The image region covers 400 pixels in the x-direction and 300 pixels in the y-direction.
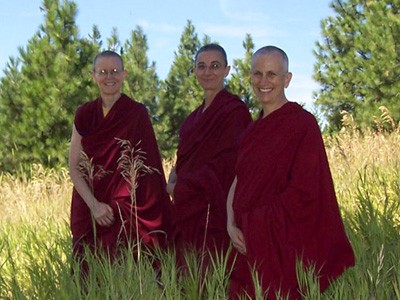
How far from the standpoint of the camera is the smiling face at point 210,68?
488 cm

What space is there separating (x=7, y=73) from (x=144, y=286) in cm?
1628

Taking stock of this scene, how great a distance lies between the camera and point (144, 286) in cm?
373

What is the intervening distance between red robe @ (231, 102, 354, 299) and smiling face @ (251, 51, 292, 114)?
95mm

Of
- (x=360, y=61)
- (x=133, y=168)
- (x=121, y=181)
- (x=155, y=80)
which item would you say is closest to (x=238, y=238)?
(x=133, y=168)

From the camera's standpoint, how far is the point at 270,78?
151 inches

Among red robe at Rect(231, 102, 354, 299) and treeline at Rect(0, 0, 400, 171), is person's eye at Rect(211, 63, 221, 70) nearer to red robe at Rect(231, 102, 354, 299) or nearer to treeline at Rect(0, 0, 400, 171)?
red robe at Rect(231, 102, 354, 299)

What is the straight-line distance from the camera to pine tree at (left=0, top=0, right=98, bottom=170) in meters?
17.2

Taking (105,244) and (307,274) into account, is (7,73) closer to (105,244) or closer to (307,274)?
(105,244)

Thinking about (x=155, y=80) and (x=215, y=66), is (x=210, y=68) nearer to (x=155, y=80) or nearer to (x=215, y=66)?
Result: (x=215, y=66)

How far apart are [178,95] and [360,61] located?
7.12 m

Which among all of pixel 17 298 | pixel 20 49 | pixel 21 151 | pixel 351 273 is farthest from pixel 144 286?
pixel 20 49

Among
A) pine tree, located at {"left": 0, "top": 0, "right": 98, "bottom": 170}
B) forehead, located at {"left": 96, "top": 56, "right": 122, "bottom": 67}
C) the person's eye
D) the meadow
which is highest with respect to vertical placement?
pine tree, located at {"left": 0, "top": 0, "right": 98, "bottom": 170}

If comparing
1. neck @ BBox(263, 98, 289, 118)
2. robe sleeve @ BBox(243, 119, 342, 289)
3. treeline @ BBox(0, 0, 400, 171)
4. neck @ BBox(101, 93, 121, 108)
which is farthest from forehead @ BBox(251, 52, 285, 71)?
treeline @ BBox(0, 0, 400, 171)

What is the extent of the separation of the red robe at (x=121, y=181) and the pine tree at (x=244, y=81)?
18.3 meters
